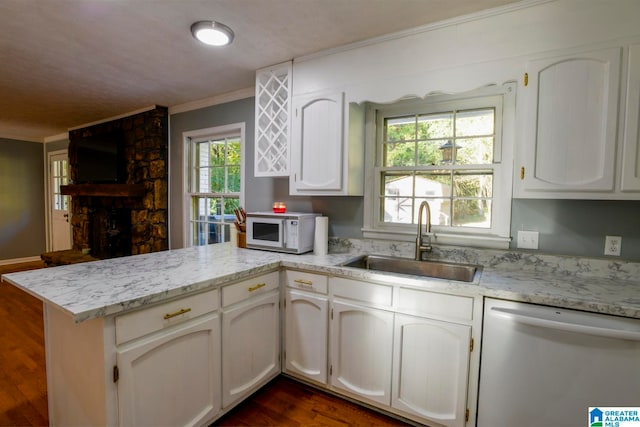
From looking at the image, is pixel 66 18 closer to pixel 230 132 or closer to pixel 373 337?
pixel 230 132

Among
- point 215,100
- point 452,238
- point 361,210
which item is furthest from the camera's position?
point 215,100

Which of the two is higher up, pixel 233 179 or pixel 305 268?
pixel 233 179

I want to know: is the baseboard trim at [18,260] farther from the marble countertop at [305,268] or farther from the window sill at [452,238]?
the window sill at [452,238]

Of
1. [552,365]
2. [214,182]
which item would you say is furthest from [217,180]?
[552,365]

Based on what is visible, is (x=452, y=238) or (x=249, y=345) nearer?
(x=249, y=345)

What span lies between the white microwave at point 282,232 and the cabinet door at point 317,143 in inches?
9.8

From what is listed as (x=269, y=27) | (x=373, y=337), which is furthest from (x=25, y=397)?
(x=269, y=27)

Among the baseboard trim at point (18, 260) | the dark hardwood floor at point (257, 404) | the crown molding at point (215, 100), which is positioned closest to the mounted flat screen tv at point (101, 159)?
the crown molding at point (215, 100)

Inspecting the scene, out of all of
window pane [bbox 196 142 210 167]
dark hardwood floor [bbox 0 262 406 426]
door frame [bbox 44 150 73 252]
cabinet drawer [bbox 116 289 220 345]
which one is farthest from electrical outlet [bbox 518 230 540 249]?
door frame [bbox 44 150 73 252]

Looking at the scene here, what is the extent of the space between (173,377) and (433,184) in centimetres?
198

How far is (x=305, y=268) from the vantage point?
1.98 metres

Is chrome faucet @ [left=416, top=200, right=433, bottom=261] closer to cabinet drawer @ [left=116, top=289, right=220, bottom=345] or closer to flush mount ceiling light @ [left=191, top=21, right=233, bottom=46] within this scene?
cabinet drawer @ [left=116, top=289, right=220, bottom=345]

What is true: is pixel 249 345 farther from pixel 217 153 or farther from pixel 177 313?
pixel 217 153

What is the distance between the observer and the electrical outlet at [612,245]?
1.67m
